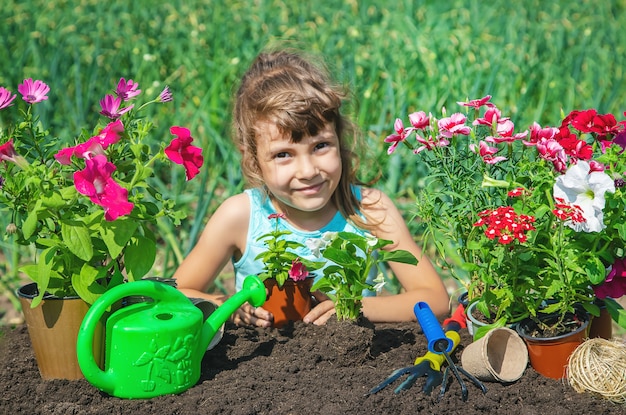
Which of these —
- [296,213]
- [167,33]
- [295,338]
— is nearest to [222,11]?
[167,33]

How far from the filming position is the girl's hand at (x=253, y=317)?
2172 millimetres

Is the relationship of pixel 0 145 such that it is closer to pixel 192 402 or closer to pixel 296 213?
pixel 192 402

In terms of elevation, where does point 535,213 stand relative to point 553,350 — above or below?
above

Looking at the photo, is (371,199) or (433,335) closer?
(433,335)

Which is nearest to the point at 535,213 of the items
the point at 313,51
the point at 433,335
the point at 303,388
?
the point at 433,335

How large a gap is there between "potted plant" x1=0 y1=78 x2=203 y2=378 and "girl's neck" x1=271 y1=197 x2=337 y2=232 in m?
0.79

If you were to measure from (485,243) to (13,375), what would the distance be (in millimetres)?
1158

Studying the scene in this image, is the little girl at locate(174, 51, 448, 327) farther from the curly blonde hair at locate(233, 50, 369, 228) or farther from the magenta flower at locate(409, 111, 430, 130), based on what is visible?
the magenta flower at locate(409, 111, 430, 130)

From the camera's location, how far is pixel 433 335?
74.7 inches

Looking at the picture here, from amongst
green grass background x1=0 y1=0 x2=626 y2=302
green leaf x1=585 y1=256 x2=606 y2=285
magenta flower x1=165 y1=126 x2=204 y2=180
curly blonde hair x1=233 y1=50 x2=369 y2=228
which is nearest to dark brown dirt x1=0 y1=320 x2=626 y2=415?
green leaf x1=585 y1=256 x2=606 y2=285

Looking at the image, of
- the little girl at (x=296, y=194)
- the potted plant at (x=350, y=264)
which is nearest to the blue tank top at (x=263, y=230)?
the little girl at (x=296, y=194)

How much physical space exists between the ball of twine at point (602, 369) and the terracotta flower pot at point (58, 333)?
1067mm

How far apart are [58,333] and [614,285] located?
4.12 feet

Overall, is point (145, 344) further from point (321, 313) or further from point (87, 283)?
point (321, 313)
